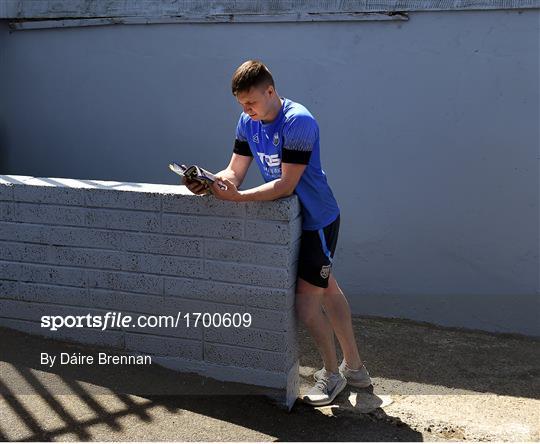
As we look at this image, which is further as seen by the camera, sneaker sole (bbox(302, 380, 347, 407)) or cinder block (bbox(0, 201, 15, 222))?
→ cinder block (bbox(0, 201, 15, 222))

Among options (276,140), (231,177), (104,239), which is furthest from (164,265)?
(276,140)

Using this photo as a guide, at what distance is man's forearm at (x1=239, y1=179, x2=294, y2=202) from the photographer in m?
3.92

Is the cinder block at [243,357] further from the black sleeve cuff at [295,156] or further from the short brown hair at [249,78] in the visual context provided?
the short brown hair at [249,78]

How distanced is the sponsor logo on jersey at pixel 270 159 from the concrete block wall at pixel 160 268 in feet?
0.67

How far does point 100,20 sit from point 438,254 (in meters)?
3.37

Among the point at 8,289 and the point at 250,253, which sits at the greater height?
the point at 250,253

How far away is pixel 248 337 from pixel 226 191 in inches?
32.4

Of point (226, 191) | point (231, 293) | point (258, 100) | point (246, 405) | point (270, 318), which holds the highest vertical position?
point (258, 100)

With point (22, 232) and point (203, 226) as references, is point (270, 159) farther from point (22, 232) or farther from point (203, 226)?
point (22, 232)

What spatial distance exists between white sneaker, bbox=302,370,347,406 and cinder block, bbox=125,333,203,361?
0.65m

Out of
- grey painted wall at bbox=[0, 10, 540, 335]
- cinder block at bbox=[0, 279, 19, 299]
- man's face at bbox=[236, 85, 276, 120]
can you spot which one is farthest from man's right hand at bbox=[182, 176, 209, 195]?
grey painted wall at bbox=[0, 10, 540, 335]

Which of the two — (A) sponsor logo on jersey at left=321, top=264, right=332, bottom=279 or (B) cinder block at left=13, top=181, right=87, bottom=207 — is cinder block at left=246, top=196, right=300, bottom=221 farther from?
(B) cinder block at left=13, top=181, right=87, bottom=207

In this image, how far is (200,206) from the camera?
13.6 ft

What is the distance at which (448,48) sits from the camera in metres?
5.48
